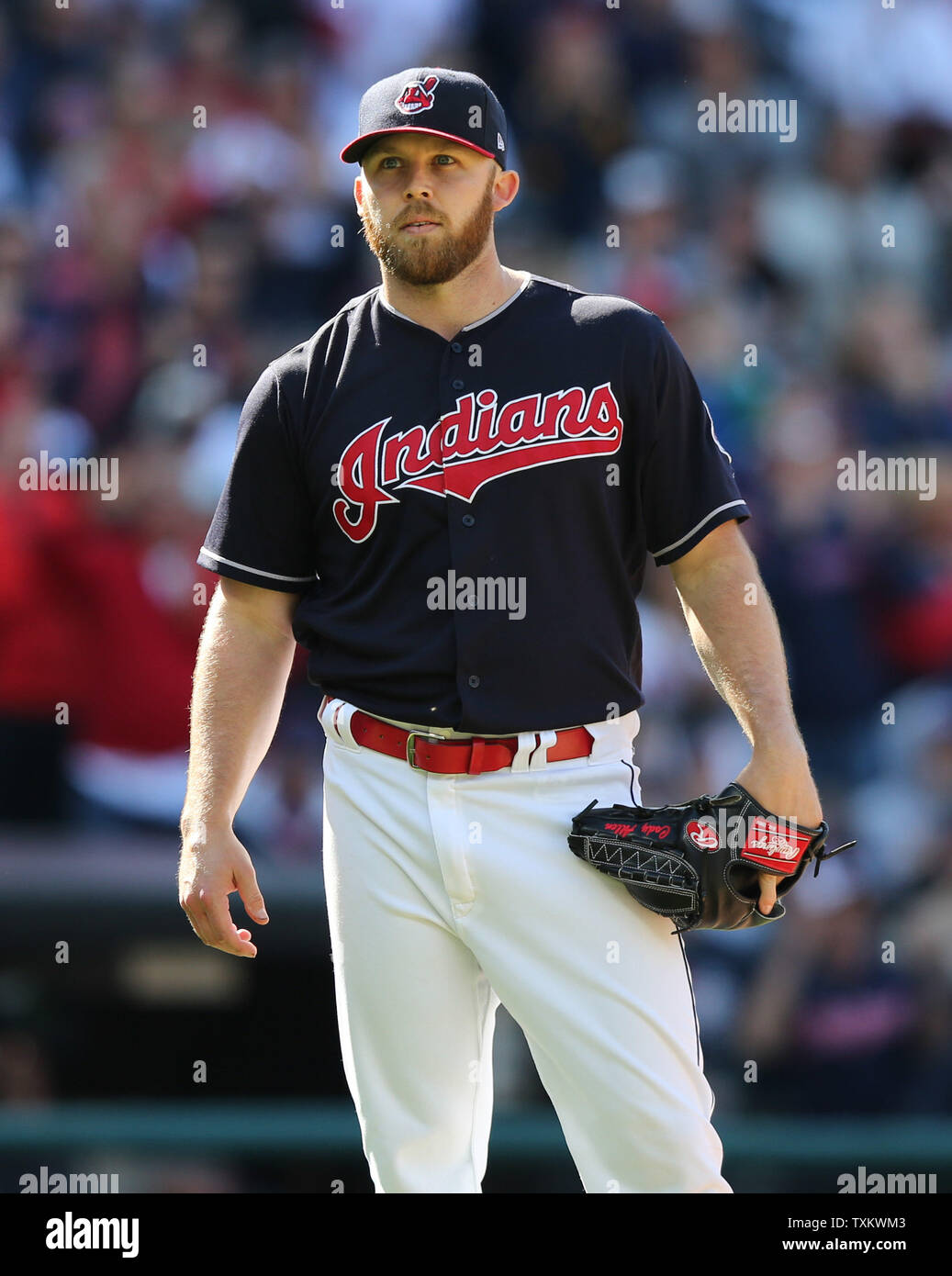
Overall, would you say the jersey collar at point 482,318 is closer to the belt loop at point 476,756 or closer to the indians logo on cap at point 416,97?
the indians logo on cap at point 416,97

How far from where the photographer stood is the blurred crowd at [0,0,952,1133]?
15.3ft

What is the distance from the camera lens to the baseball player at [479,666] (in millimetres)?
2422

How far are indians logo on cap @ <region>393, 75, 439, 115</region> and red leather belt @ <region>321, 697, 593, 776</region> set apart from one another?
91 cm

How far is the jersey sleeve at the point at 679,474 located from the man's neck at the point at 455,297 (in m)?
0.27

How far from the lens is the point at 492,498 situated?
2512 mm

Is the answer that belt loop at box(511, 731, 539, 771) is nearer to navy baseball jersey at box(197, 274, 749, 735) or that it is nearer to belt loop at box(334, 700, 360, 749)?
navy baseball jersey at box(197, 274, 749, 735)

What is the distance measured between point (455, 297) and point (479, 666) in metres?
0.59

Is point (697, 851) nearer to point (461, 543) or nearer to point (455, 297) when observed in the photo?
point (461, 543)

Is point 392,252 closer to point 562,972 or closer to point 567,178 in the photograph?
point 562,972
